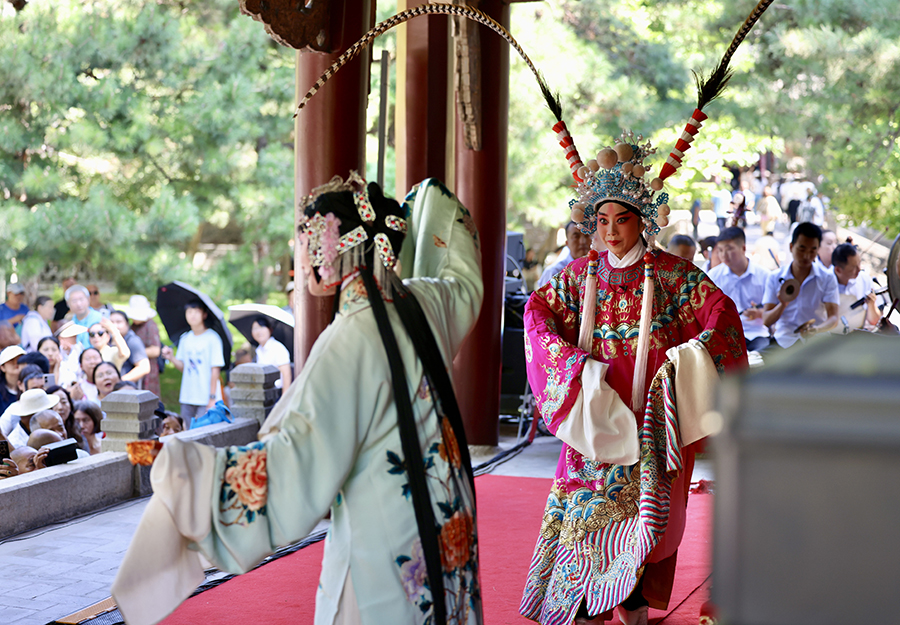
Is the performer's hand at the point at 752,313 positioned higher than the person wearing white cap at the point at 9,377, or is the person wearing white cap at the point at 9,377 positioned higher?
the performer's hand at the point at 752,313

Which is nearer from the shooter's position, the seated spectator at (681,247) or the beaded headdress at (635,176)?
the beaded headdress at (635,176)

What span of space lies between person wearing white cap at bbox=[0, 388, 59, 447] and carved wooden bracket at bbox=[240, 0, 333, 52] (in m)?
2.43

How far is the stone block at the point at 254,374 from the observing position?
6.01 m

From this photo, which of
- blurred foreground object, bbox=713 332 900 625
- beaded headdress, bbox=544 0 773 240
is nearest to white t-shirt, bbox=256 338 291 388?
beaded headdress, bbox=544 0 773 240

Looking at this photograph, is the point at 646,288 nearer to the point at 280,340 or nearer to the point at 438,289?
the point at 438,289

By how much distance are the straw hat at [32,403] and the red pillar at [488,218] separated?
2382 millimetres

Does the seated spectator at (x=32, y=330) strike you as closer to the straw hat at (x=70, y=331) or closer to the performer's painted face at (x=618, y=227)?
the straw hat at (x=70, y=331)

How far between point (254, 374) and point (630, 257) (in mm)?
3533

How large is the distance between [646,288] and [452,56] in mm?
3380

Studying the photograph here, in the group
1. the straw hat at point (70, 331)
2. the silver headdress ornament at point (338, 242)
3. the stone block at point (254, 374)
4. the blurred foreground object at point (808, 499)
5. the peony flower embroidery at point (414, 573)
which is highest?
the silver headdress ornament at point (338, 242)

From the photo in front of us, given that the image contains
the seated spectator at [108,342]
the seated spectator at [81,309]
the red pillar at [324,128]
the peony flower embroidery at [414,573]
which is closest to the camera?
the peony flower embroidery at [414,573]

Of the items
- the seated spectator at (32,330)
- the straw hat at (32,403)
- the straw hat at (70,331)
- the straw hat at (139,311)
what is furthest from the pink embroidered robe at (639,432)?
the seated spectator at (32,330)

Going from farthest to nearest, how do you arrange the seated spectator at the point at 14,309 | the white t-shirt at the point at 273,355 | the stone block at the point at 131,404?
the seated spectator at the point at 14,309 < the white t-shirt at the point at 273,355 < the stone block at the point at 131,404

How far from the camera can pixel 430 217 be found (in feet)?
7.13
